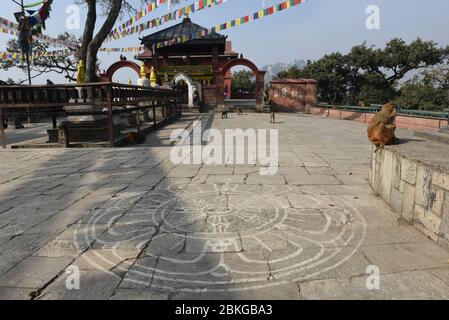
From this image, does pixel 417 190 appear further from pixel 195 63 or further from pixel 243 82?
pixel 243 82

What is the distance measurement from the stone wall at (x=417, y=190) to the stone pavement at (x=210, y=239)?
0.39ft

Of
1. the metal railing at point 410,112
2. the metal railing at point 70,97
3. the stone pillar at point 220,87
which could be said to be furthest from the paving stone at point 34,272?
the stone pillar at point 220,87

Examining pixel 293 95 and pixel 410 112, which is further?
pixel 293 95

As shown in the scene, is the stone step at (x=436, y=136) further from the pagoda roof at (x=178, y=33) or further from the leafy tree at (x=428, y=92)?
the pagoda roof at (x=178, y=33)

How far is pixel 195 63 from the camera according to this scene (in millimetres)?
28109

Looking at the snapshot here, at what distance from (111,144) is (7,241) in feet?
18.0

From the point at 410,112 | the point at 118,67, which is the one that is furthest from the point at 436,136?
the point at 118,67

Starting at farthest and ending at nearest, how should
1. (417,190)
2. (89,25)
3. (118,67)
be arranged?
1. (118,67)
2. (89,25)
3. (417,190)

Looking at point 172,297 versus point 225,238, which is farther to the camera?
point 225,238

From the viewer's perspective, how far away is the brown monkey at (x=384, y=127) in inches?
151

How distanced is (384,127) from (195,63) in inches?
1028
